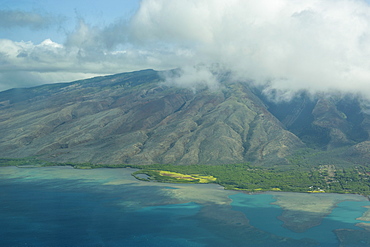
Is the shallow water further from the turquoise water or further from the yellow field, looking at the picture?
the yellow field

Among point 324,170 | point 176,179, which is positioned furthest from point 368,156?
point 176,179

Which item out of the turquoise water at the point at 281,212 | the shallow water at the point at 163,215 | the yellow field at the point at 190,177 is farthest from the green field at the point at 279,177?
the turquoise water at the point at 281,212

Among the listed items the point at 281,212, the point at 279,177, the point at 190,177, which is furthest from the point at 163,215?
the point at 279,177

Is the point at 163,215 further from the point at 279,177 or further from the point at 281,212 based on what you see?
the point at 279,177

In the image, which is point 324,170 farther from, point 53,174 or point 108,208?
point 53,174

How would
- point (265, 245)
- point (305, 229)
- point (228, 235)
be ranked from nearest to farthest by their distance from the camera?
point (265, 245)
point (228, 235)
point (305, 229)

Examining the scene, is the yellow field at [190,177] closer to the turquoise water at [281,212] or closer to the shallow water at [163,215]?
the shallow water at [163,215]

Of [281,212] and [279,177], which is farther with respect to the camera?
[279,177]

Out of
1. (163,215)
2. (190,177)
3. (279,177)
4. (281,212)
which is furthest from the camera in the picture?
(190,177)
